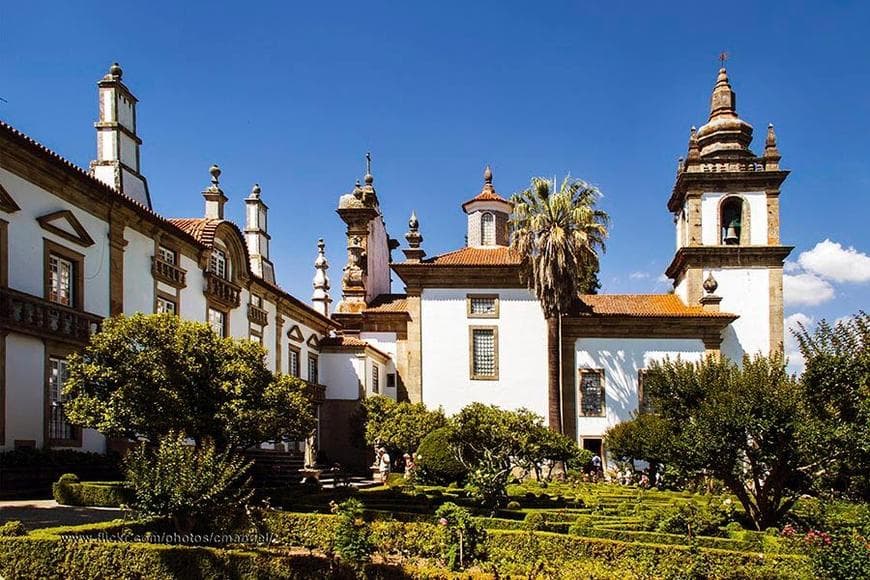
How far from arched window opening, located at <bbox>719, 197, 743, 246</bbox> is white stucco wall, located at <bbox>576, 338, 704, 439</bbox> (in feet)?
21.0

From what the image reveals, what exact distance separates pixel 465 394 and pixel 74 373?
2210 centimetres

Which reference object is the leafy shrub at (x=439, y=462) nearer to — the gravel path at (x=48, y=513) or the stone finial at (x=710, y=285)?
the gravel path at (x=48, y=513)

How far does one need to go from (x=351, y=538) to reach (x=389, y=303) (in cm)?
2888

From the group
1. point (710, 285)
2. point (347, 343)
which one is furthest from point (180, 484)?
point (710, 285)

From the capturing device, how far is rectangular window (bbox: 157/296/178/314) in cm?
2367

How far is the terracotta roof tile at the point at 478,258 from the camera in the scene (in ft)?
123

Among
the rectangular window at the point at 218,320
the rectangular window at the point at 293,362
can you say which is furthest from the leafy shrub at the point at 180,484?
the rectangular window at the point at 293,362

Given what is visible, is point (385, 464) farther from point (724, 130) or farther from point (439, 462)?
point (724, 130)

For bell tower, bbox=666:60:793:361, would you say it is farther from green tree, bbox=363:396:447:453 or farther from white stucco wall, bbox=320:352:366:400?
white stucco wall, bbox=320:352:366:400

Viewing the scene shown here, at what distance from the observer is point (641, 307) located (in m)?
38.8

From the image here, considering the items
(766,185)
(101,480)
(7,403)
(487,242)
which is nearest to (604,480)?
(487,242)

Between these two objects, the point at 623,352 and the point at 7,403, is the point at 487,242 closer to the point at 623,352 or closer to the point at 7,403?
the point at 623,352

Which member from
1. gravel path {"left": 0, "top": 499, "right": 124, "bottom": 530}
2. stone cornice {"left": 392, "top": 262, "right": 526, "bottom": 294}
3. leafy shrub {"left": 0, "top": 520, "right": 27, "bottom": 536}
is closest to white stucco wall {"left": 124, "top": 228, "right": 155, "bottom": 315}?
gravel path {"left": 0, "top": 499, "right": 124, "bottom": 530}

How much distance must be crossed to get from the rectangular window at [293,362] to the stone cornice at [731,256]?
65.1 ft
